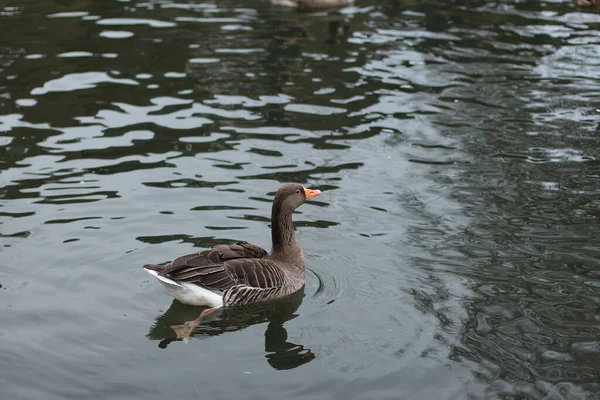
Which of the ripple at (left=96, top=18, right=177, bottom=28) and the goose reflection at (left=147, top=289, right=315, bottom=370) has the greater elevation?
the ripple at (left=96, top=18, right=177, bottom=28)

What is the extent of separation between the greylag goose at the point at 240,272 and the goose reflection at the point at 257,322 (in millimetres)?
79

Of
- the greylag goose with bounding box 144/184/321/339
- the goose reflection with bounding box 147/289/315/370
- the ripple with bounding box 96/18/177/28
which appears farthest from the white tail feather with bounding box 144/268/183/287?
the ripple with bounding box 96/18/177/28

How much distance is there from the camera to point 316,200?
11.6m

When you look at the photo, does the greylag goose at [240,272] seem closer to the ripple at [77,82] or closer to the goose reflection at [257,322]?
the goose reflection at [257,322]

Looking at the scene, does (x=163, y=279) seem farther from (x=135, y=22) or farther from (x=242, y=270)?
(x=135, y=22)

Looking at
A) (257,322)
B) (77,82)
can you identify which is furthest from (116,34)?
(257,322)

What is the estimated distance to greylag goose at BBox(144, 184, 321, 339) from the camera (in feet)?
28.1

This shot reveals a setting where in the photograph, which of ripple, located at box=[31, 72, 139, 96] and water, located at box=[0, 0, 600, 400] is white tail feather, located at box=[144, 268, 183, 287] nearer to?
water, located at box=[0, 0, 600, 400]

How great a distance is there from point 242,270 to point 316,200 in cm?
295

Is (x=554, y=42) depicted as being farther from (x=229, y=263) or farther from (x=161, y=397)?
(x=161, y=397)

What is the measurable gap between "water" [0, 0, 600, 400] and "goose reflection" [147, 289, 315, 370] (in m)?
0.03

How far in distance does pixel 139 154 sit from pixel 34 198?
6.65 feet

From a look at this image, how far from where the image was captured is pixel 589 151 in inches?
A: 515

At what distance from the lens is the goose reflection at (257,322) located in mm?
7938
